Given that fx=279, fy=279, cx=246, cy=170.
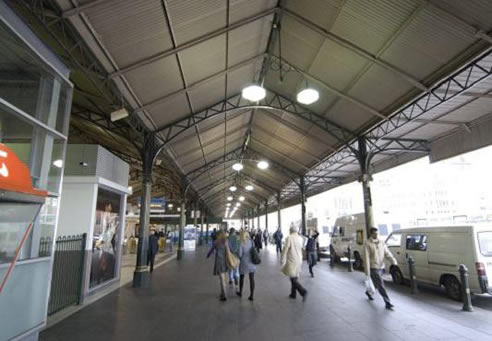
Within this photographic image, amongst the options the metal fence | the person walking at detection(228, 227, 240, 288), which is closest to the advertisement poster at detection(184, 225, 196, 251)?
the person walking at detection(228, 227, 240, 288)

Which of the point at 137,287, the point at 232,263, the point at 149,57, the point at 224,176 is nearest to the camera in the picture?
the point at 149,57

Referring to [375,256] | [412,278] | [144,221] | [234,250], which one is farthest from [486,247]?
[144,221]

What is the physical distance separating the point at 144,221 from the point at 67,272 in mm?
3256

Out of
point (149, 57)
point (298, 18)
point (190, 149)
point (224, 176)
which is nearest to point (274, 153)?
point (190, 149)

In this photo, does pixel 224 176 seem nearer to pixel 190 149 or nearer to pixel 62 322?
pixel 190 149

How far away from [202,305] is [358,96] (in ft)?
27.5

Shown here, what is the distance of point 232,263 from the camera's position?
285 inches

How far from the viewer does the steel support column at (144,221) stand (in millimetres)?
9023

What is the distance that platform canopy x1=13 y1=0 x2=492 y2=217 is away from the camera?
580 cm

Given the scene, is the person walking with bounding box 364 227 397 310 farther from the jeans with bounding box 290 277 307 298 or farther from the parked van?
the parked van

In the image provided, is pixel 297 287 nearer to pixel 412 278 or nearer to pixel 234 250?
pixel 234 250

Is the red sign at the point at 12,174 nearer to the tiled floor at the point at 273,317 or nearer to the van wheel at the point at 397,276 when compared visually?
the tiled floor at the point at 273,317

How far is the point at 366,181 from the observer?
11.5 m

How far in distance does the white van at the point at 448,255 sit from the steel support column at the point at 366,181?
1.87 metres
